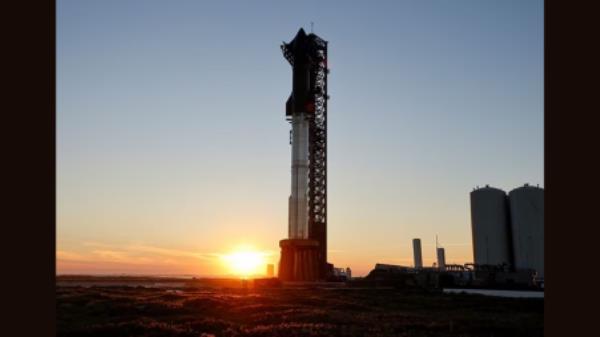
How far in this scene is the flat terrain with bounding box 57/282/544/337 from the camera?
103ft

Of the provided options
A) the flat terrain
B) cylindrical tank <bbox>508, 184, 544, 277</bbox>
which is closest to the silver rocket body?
the flat terrain

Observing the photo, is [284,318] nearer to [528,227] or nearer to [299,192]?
[299,192]

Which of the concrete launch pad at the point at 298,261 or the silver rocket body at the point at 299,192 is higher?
the silver rocket body at the point at 299,192

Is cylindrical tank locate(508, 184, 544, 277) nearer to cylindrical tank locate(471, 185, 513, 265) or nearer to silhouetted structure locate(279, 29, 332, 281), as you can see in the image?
cylindrical tank locate(471, 185, 513, 265)

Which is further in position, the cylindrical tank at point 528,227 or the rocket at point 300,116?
the cylindrical tank at point 528,227

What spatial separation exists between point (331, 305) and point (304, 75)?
5121 centimetres

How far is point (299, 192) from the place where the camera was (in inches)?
3494

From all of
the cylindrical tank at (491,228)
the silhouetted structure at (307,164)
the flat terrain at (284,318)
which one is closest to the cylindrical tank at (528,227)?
the cylindrical tank at (491,228)

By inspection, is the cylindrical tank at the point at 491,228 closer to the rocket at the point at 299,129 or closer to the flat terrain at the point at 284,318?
the rocket at the point at 299,129

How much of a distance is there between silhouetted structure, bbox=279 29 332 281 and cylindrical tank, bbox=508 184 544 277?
65.1 meters

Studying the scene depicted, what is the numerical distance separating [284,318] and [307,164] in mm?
52930

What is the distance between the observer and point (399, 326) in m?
33.5

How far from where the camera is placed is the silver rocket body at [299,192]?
88375mm
